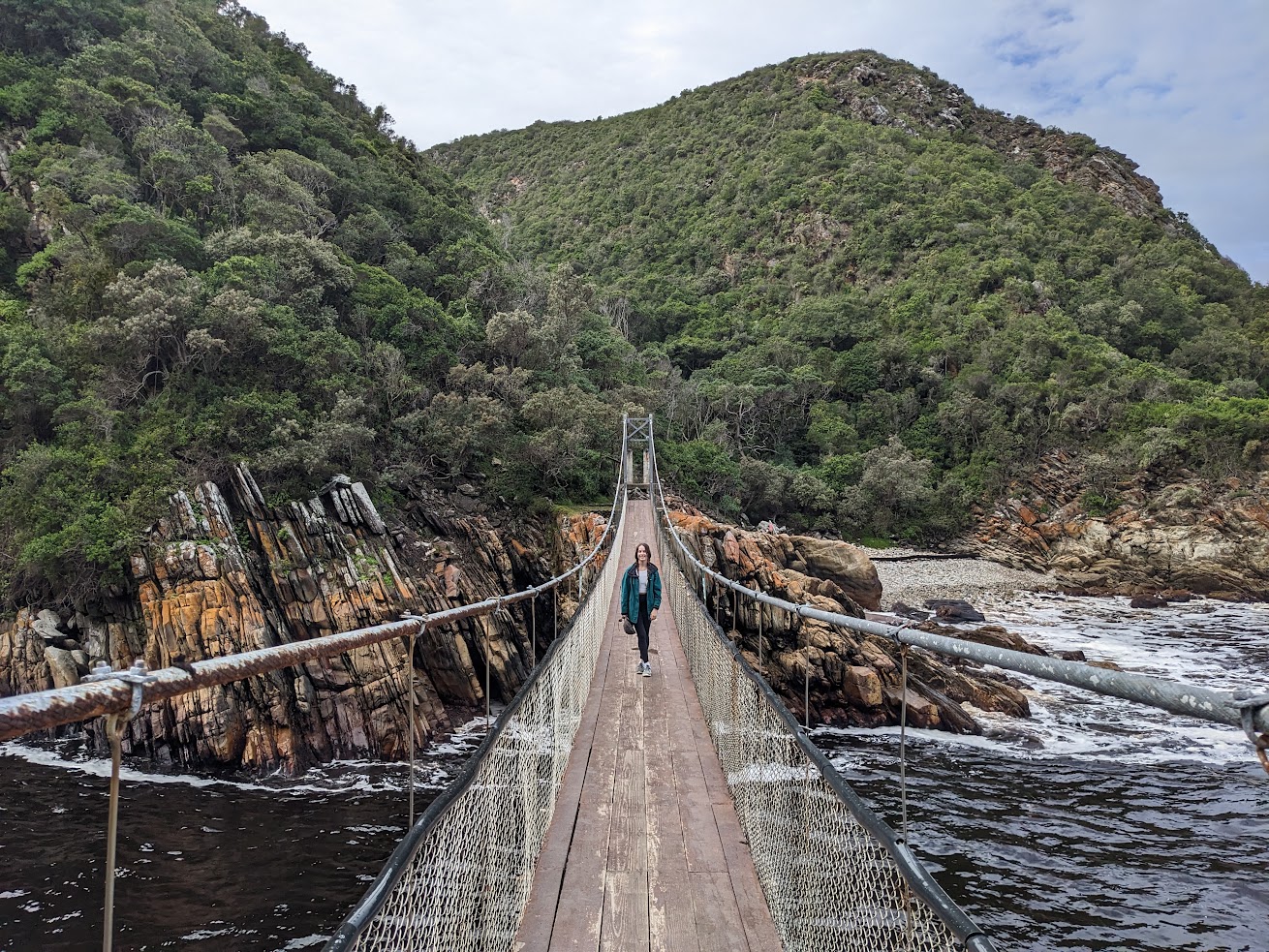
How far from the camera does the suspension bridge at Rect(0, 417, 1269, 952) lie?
104 centimetres

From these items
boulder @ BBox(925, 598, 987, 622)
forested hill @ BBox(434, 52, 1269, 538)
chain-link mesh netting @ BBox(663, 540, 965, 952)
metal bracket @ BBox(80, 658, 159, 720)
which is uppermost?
forested hill @ BBox(434, 52, 1269, 538)

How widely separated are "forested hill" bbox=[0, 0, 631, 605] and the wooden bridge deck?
9186 mm

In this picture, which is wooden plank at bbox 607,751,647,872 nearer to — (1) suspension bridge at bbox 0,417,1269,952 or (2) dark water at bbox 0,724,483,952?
(1) suspension bridge at bbox 0,417,1269,952

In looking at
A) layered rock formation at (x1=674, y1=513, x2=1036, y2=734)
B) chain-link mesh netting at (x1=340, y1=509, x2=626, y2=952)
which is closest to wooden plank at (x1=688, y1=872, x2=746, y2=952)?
chain-link mesh netting at (x1=340, y1=509, x2=626, y2=952)

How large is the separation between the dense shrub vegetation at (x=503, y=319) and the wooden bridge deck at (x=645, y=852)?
9.15 meters

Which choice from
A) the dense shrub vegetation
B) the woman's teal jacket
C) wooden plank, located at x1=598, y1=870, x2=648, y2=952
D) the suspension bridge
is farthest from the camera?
the dense shrub vegetation

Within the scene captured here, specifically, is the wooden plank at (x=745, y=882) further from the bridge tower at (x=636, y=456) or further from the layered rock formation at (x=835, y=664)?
the bridge tower at (x=636, y=456)

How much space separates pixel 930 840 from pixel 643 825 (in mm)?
5160

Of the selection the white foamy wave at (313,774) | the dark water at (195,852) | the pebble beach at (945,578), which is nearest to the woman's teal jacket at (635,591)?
the dark water at (195,852)

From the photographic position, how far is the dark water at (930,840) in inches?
217

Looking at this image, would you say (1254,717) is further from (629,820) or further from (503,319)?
(503,319)

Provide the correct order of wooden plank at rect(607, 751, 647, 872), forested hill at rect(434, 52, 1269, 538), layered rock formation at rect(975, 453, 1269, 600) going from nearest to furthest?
wooden plank at rect(607, 751, 647, 872) < layered rock formation at rect(975, 453, 1269, 600) < forested hill at rect(434, 52, 1269, 538)

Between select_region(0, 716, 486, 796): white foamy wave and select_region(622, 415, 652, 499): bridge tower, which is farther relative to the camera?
select_region(622, 415, 652, 499): bridge tower

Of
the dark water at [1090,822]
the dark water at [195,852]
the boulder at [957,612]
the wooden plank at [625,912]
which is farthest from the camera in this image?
the boulder at [957,612]
